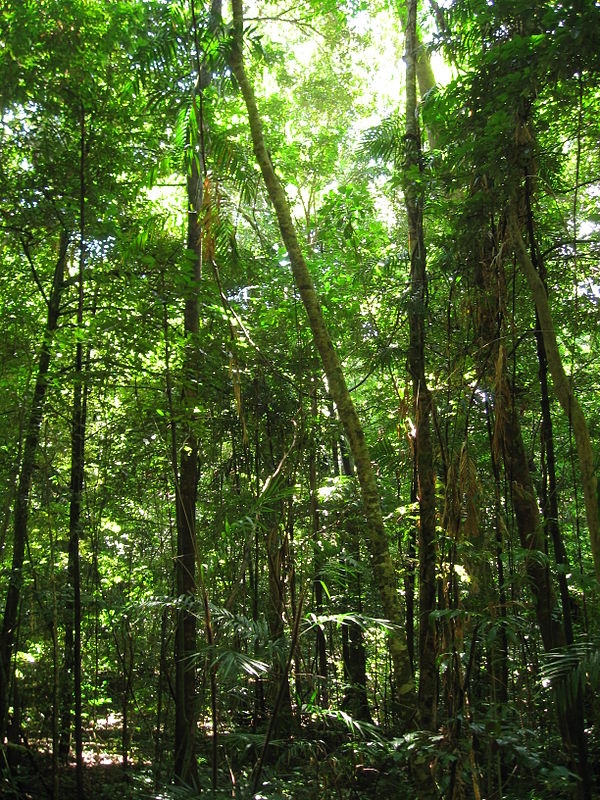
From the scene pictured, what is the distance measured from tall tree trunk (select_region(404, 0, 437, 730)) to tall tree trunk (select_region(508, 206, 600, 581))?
0.98m

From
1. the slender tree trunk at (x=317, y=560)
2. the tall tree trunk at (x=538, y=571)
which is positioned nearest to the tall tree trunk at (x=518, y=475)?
the tall tree trunk at (x=538, y=571)

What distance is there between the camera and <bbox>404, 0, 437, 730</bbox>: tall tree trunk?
3.86 metres

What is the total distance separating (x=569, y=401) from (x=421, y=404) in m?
1.13

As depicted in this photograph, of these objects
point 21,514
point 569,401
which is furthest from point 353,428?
point 21,514

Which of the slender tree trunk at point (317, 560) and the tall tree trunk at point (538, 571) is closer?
the tall tree trunk at point (538, 571)

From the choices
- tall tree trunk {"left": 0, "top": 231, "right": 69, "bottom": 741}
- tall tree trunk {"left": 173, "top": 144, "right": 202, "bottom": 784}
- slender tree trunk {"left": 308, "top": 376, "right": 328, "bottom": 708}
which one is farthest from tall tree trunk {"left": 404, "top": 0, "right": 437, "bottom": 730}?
tall tree trunk {"left": 0, "top": 231, "right": 69, "bottom": 741}

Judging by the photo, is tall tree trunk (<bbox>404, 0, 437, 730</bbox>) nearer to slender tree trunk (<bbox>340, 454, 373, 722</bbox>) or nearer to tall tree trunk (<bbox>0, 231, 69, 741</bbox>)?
slender tree trunk (<bbox>340, 454, 373, 722</bbox>)

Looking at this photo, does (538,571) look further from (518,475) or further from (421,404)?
(421,404)

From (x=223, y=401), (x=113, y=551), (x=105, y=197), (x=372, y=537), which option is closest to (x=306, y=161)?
(x=105, y=197)

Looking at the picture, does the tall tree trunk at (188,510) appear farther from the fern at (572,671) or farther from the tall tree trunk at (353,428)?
the fern at (572,671)

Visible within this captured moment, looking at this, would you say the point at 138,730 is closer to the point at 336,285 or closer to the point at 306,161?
the point at 336,285

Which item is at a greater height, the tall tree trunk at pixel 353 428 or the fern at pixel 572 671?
the tall tree trunk at pixel 353 428

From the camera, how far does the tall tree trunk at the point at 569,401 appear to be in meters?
2.96

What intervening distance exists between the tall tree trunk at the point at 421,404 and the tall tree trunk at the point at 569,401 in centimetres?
98
